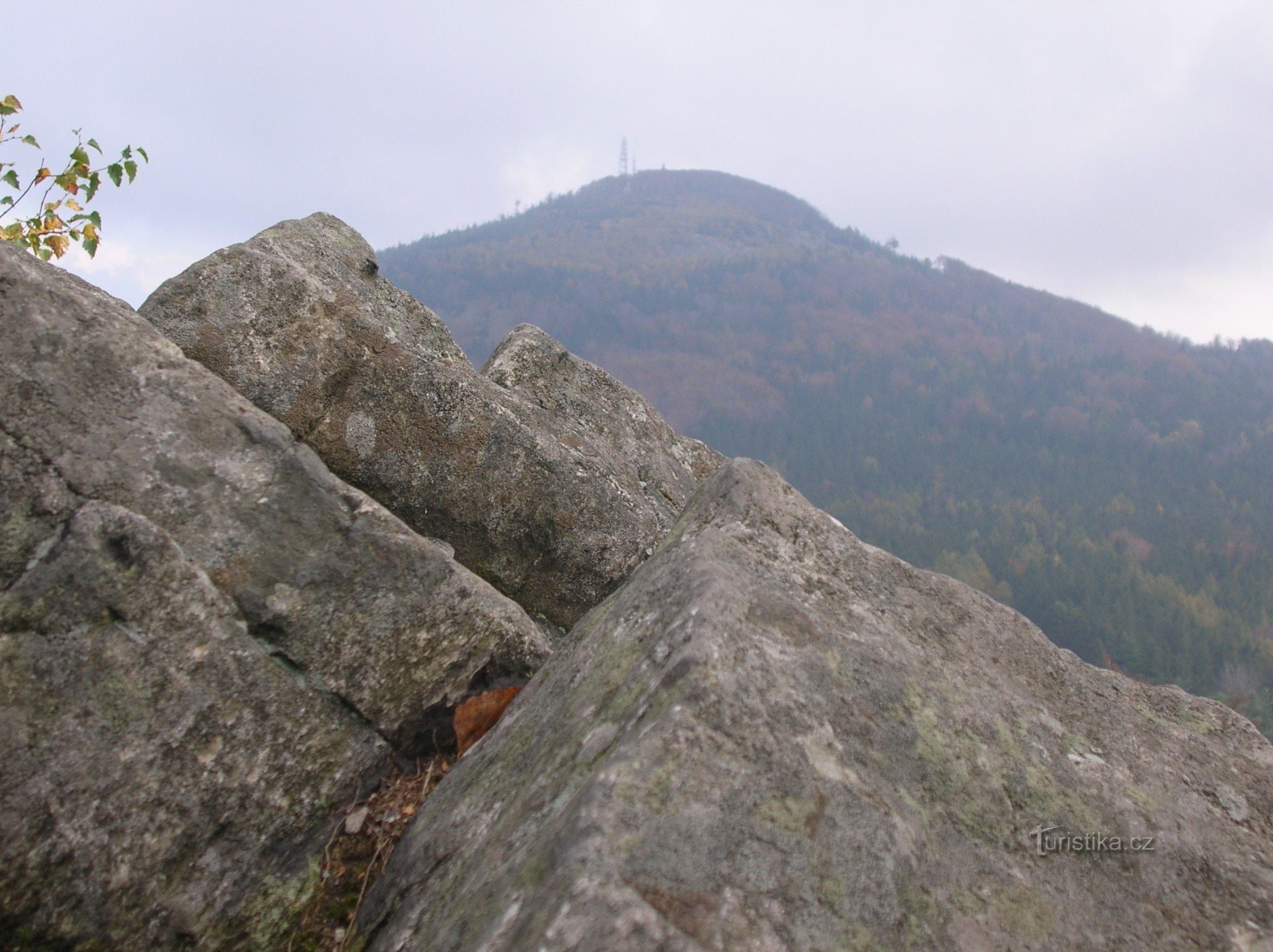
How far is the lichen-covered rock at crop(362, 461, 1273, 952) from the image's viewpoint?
2.66 metres

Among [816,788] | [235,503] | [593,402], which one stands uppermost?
[593,402]

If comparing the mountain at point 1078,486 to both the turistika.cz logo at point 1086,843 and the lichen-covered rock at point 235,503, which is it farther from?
the lichen-covered rock at point 235,503

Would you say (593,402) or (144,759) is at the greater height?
(593,402)

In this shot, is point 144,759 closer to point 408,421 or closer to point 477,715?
point 477,715

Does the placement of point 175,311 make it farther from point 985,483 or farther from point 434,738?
point 985,483

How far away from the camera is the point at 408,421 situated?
20.6 feet

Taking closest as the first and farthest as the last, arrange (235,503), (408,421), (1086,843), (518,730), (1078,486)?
(1086,843)
(518,730)
(235,503)
(408,421)
(1078,486)

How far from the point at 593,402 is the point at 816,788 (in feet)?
18.8

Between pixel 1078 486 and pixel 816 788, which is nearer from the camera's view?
pixel 816 788

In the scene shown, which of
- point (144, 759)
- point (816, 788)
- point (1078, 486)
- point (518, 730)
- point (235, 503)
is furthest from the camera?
point (1078, 486)

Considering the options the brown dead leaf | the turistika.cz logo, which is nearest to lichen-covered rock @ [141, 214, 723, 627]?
the brown dead leaf

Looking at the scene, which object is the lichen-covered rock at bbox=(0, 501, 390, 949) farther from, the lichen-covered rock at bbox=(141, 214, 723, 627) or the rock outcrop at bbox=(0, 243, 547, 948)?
the lichen-covered rock at bbox=(141, 214, 723, 627)

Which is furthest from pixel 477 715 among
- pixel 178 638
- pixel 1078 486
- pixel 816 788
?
pixel 1078 486

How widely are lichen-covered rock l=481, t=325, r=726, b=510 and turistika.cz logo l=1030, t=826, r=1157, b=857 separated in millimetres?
4938
